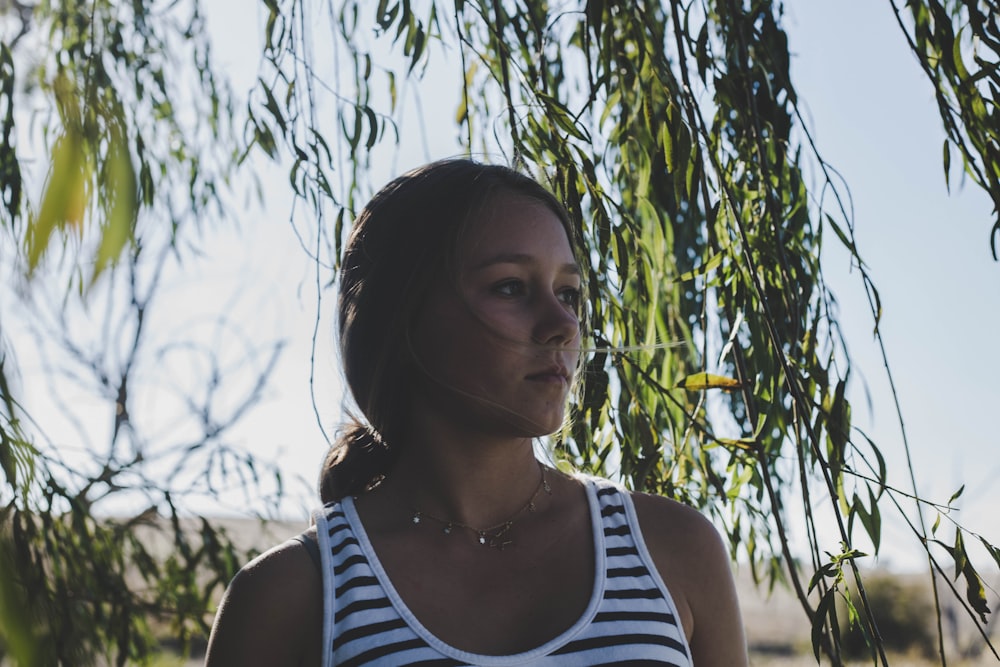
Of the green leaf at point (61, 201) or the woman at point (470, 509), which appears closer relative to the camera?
the green leaf at point (61, 201)

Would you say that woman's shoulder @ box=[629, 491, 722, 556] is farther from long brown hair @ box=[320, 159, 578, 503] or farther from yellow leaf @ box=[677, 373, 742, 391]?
long brown hair @ box=[320, 159, 578, 503]

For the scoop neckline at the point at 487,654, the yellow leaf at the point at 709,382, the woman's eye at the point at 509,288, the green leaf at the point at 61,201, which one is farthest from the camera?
the yellow leaf at the point at 709,382

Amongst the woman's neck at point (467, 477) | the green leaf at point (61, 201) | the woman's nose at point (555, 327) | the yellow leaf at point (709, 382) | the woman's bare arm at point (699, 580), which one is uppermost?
the green leaf at point (61, 201)

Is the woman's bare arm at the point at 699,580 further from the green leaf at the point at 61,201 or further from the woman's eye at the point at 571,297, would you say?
the green leaf at the point at 61,201

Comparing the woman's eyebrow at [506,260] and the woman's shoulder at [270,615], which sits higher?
the woman's eyebrow at [506,260]

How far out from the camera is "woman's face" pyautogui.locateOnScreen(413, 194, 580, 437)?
0.96 meters

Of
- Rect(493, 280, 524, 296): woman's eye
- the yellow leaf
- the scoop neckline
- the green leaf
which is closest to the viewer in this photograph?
the green leaf

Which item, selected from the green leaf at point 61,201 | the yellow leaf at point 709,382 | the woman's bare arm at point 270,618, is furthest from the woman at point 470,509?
the green leaf at point 61,201

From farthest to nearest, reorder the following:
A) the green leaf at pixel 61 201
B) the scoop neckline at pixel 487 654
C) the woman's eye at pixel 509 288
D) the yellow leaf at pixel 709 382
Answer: the yellow leaf at pixel 709 382 → the woman's eye at pixel 509 288 → the scoop neckline at pixel 487 654 → the green leaf at pixel 61 201

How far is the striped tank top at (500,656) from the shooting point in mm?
887

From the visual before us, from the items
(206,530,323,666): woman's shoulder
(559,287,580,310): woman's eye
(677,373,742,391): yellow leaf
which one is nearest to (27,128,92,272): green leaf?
(206,530,323,666): woman's shoulder

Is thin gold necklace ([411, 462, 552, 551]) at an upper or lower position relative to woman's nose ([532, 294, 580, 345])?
lower

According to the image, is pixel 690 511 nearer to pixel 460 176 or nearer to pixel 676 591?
pixel 676 591

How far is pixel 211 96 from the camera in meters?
2.33
